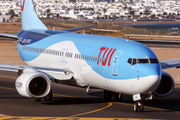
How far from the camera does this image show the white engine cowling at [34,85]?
25.5 m

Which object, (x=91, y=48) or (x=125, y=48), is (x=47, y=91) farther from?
(x=125, y=48)

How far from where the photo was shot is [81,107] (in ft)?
84.9

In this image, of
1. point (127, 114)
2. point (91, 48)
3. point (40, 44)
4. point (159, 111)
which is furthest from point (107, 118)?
point (40, 44)

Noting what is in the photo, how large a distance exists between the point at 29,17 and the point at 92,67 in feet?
48.2

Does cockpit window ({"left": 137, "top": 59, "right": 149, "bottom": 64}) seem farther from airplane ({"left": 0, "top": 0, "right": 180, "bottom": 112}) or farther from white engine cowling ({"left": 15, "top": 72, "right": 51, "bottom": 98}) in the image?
white engine cowling ({"left": 15, "top": 72, "right": 51, "bottom": 98})

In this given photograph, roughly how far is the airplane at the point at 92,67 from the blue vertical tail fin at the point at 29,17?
114 inches

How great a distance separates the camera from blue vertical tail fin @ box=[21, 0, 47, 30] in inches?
1467

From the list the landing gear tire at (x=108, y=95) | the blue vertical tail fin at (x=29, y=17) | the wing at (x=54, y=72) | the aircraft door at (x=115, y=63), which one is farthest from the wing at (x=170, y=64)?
the blue vertical tail fin at (x=29, y=17)

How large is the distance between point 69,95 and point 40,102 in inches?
184

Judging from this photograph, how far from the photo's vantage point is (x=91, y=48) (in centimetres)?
2658

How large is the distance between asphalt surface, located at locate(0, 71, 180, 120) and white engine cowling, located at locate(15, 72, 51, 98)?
94 centimetres

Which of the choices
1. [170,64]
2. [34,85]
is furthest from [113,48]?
[170,64]

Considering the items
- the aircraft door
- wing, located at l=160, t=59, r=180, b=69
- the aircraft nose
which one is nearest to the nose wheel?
the aircraft nose

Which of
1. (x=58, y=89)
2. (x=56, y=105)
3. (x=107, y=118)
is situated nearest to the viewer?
(x=107, y=118)
